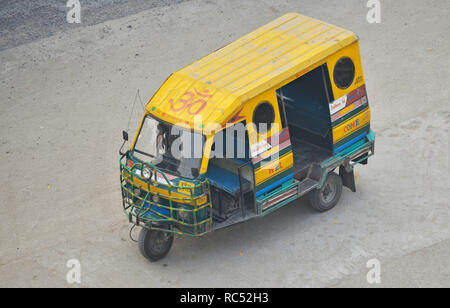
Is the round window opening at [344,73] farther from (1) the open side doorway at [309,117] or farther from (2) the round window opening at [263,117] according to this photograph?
(2) the round window opening at [263,117]

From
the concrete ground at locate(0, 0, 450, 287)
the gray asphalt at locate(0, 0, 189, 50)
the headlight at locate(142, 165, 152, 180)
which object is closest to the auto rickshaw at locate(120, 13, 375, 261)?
the headlight at locate(142, 165, 152, 180)

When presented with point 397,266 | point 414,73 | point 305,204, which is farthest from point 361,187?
point 414,73

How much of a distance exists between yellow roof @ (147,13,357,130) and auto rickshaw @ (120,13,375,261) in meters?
0.02

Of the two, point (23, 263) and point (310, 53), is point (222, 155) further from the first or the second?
point (23, 263)

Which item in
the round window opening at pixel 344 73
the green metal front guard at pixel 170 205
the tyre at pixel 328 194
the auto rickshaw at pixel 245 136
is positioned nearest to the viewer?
the green metal front guard at pixel 170 205

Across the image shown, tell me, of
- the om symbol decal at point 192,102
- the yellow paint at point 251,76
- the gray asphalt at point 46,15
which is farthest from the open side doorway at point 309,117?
the gray asphalt at point 46,15

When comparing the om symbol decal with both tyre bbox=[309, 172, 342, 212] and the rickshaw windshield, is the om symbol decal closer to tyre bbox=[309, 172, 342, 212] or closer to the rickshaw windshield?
the rickshaw windshield

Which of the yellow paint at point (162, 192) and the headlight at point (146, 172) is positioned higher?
the headlight at point (146, 172)

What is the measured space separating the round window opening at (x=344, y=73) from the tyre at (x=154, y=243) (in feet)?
11.6

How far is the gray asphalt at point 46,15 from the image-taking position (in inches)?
720

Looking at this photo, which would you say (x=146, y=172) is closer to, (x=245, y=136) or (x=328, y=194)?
(x=245, y=136)

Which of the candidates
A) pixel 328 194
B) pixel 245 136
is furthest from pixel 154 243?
pixel 328 194

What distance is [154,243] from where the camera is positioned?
37.1 ft

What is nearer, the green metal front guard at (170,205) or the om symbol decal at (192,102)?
the green metal front guard at (170,205)
